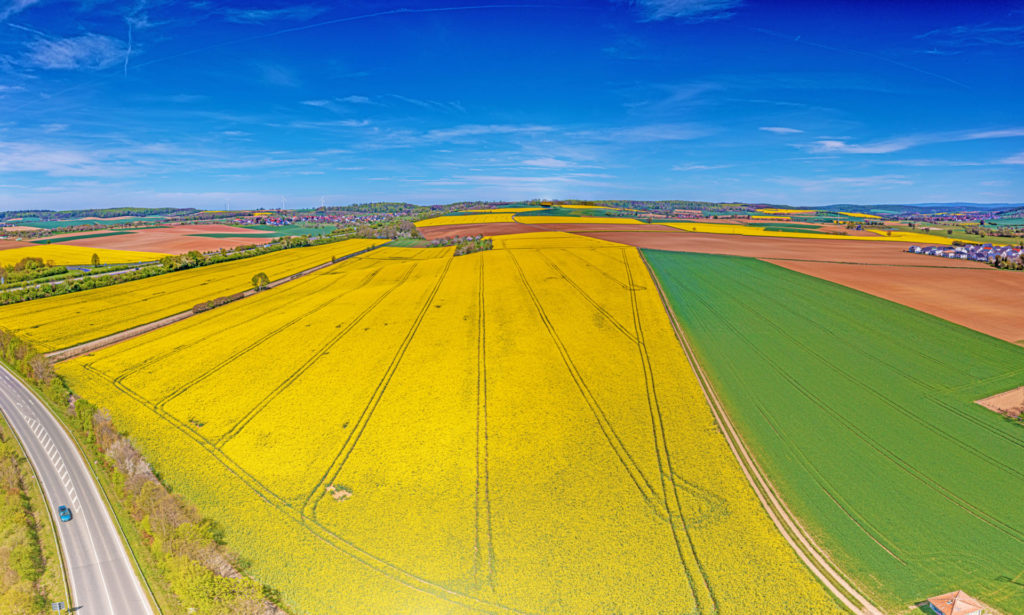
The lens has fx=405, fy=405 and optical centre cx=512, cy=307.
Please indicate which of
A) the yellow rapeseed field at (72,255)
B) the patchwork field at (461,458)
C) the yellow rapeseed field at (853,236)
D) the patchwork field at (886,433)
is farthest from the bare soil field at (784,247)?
the yellow rapeseed field at (72,255)

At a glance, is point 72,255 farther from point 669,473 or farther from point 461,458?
point 669,473

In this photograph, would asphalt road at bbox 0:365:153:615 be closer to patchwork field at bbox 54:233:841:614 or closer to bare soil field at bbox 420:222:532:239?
patchwork field at bbox 54:233:841:614

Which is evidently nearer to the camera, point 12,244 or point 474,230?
point 474,230

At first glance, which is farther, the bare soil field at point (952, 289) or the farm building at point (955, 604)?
the bare soil field at point (952, 289)

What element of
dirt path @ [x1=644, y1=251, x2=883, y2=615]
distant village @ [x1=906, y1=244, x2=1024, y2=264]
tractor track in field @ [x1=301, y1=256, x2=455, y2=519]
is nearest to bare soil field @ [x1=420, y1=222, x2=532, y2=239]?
tractor track in field @ [x1=301, y1=256, x2=455, y2=519]

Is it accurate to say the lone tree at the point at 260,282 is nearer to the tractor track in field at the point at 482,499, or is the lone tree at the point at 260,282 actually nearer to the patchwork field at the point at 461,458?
the patchwork field at the point at 461,458

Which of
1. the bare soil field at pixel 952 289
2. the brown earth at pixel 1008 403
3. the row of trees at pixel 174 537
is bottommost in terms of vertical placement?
the row of trees at pixel 174 537

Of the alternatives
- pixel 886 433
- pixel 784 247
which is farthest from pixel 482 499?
pixel 784 247

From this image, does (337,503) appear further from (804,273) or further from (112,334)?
(804,273)
